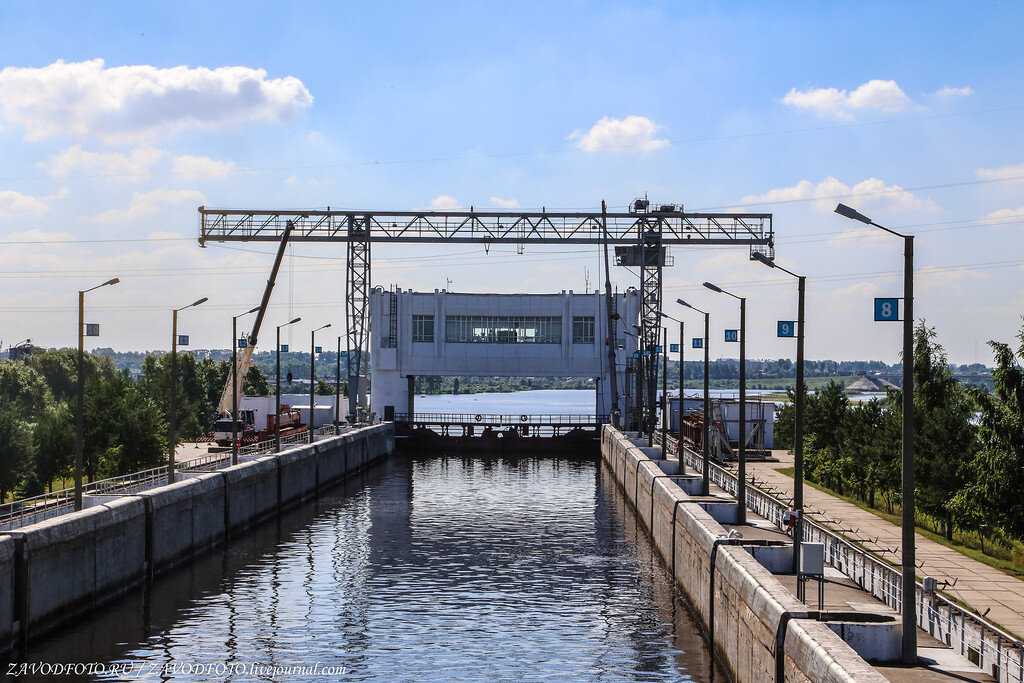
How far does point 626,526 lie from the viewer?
170 feet

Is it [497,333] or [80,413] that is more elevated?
[497,333]

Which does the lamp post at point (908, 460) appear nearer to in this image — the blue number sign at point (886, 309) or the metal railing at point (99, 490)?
the blue number sign at point (886, 309)

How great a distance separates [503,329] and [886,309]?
82.1 m

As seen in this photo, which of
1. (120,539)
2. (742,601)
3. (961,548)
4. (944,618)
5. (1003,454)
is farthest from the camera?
(961,548)

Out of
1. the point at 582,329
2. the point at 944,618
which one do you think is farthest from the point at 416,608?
the point at 582,329

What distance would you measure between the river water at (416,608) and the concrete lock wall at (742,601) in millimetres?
949

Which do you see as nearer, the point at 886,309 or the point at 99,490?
the point at 886,309

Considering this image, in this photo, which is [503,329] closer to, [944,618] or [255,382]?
[255,382]

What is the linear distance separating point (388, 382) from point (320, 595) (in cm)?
6939

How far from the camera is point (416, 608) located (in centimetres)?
Result: 3234

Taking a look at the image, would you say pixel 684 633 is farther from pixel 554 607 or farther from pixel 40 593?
pixel 40 593

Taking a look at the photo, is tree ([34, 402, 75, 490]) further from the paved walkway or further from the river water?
the paved walkway

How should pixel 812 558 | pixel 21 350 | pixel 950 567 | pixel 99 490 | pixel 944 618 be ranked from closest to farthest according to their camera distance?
pixel 944 618, pixel 812 558, pixel 950 567, pixel 99 490, pixel 21 350

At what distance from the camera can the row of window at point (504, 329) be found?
10200 centimetres
